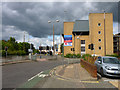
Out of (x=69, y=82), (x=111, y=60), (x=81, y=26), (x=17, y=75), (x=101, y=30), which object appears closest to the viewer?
(x=69, y=82)

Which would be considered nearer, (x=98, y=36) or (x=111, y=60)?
(x=111, y=60)

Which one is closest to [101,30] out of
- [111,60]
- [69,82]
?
[111,60]

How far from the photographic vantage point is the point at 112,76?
873 cm

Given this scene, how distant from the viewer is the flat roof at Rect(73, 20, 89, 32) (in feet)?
171

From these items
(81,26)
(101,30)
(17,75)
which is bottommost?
(17,75)

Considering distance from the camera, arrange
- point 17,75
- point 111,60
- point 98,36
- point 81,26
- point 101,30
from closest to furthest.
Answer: point 111,60
point 17,75
point 101,30
point 98,36
point 81,26

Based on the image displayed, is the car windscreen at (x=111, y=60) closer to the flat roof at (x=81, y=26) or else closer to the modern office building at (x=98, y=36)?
the modern office building at (x=98, y=36)

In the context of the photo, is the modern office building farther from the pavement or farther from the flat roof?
the pavement

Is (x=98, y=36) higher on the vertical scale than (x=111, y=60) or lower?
higher

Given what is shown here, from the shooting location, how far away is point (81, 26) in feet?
178

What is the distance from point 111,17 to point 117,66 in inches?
1652

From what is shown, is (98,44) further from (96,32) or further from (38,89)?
(38,89)

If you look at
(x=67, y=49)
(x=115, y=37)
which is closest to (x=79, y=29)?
(x=67, y=49)

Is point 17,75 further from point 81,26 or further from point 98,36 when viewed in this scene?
point 81,26
